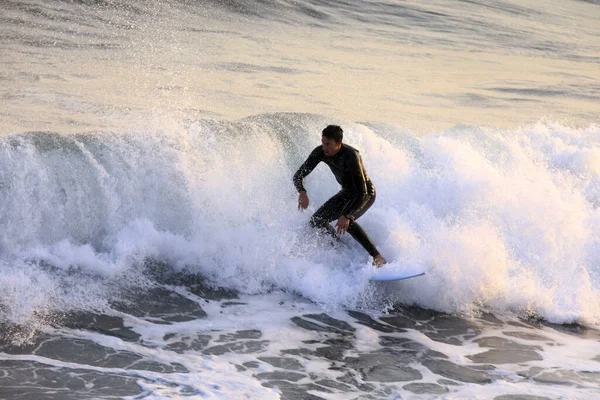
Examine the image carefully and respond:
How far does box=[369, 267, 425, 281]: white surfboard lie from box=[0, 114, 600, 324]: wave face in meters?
0.11

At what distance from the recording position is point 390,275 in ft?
25.5

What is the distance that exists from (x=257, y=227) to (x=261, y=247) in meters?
0.31

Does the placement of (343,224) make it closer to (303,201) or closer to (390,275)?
(303,201)

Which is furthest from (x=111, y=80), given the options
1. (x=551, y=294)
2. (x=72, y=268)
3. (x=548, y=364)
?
(x=548, y=364)

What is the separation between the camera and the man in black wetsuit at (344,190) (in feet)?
24.5

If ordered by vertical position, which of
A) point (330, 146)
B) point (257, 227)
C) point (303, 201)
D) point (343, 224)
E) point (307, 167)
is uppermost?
point (330, 146)

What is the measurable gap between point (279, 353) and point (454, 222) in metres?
3.55

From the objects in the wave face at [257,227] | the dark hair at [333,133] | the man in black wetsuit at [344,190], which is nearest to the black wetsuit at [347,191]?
the man in black wetsuit at [344,190]

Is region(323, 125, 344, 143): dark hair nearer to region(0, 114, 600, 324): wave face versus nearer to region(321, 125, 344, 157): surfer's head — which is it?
region(321, 125, 344, 157): surfer's head

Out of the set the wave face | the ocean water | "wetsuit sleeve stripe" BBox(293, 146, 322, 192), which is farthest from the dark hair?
the wave face

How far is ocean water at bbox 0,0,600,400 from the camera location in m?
6.06

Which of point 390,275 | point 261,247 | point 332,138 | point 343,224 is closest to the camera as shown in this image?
point 332,138

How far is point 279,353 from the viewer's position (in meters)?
6.40

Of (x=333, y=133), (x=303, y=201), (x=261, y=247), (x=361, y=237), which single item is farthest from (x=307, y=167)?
(x=261, y=247)
